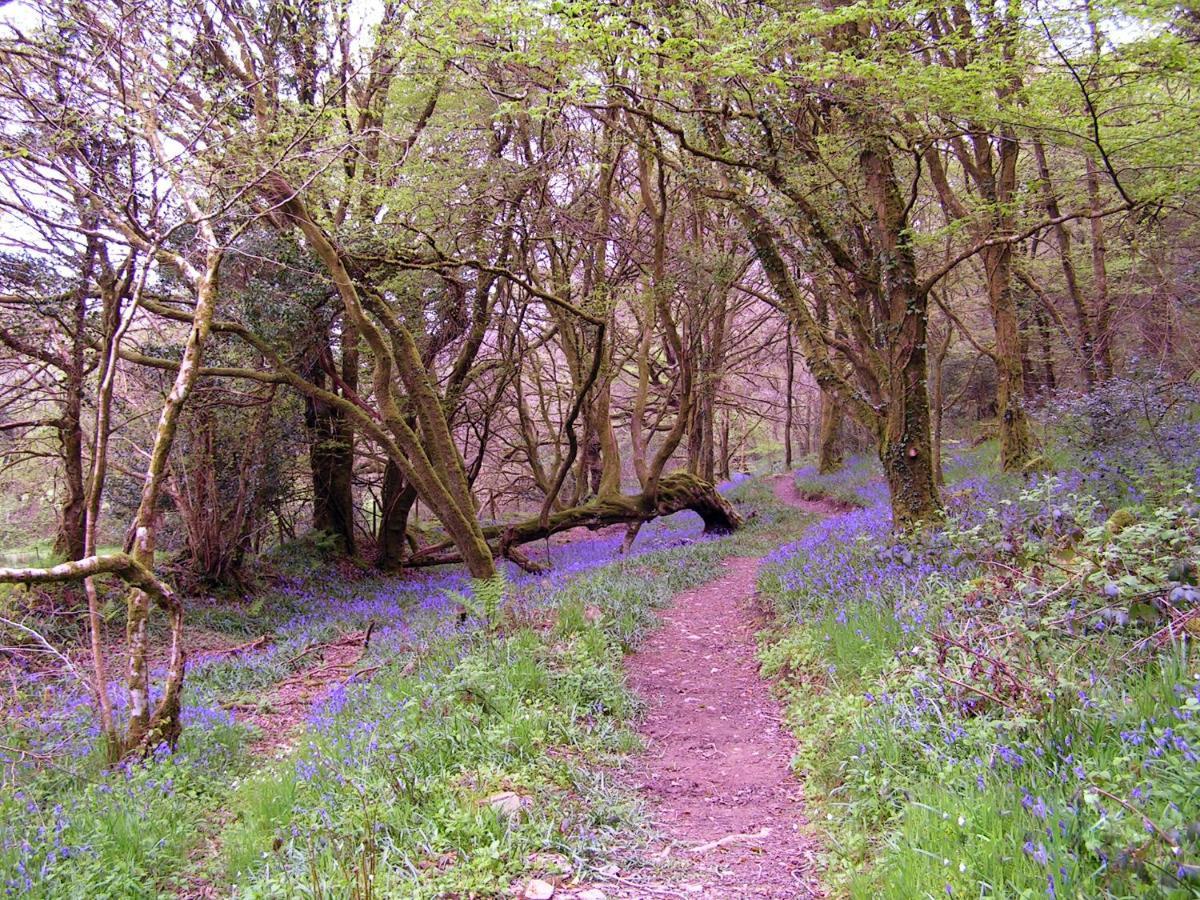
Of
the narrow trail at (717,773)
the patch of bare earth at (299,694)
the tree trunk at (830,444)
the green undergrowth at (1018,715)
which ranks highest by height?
the tree trunk at (830,444)

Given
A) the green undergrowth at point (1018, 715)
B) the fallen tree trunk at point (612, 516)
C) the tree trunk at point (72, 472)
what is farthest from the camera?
the fallen tree trunk at point (612, 516)

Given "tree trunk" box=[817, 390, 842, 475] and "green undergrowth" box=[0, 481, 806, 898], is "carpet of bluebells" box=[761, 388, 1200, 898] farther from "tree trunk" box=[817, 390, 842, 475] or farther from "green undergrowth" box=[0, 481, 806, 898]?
"tree trunk" box=[817, 390, 842, 475]

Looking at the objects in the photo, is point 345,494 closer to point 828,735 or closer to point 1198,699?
point 828,735

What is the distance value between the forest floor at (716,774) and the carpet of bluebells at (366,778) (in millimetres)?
321

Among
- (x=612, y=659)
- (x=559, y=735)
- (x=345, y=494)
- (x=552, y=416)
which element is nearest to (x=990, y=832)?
(x=559, y=735)

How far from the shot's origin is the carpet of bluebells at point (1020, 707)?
2.14 meters

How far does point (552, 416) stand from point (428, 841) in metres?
30.4

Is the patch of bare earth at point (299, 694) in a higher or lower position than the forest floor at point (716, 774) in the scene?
lower

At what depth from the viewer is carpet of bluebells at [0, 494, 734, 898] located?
3.16 m

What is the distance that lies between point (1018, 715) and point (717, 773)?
2.16 m

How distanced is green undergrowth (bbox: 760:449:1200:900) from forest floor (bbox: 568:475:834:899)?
0.22 m

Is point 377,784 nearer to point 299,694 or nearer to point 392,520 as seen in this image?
point 299,694

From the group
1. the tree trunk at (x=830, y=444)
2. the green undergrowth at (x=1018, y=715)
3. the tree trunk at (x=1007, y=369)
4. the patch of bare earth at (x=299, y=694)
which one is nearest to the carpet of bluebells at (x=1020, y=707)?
the green undergrowth at (x=1018, y=715)

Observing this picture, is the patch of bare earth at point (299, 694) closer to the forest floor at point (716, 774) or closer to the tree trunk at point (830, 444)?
the forest floor at point (716, 774)
